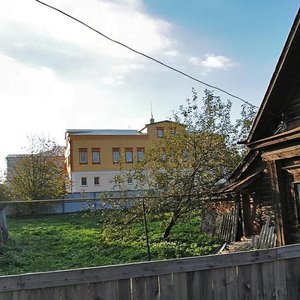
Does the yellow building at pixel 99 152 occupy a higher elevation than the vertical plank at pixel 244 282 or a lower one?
higher

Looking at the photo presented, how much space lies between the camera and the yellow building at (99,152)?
41.5m

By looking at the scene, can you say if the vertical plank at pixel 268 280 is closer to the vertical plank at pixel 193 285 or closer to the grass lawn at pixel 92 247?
the vertical plank at pixel 193 285

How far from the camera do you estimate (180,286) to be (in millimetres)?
2861

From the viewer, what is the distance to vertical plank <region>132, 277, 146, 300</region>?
9.04 ft

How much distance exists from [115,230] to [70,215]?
11.0 m

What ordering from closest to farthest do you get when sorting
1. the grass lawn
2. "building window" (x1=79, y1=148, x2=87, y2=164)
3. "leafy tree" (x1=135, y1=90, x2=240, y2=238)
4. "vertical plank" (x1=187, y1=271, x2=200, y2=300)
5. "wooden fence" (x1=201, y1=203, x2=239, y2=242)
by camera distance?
"vertical plank" (x1=187, y1=271, x2=200, y2=300) → the grass lawn → "wooden fence" (x1=201, y1=203, x2=239, y2=242) → "leafy tree" (x1=135, y1=90, x2=240, y2=238) → "building window" (x1=79, y1=148, x2=87, y2=164)

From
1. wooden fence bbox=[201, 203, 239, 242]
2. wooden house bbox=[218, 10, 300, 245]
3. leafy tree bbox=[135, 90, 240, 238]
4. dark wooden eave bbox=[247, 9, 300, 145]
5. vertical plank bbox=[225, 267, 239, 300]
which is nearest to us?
vertical plank bbox=[225, 267, 239, 300]

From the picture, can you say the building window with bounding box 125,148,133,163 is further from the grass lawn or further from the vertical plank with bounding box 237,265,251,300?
the vertical plank with bounding box 237,265,251,300

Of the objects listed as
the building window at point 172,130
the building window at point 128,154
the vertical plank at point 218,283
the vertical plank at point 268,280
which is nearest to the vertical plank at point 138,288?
the vertical plank at point 218,283

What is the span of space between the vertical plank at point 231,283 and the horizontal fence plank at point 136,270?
49 millimetres

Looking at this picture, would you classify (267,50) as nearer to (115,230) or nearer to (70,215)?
(115,230)

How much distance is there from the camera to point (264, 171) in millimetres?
11336

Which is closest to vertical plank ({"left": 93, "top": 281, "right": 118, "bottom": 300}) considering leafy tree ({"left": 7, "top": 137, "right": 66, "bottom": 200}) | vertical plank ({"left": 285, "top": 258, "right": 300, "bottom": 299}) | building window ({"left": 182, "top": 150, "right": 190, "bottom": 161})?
vertical plank ({"left": 285, "top": 258, "right": 300, "bottom": 299})

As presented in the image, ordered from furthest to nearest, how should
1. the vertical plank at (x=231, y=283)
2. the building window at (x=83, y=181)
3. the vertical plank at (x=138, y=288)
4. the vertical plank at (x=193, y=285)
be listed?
the building window at (x=83, y=181) → the vertical plank at (x=231, y=283) → the vertical plank at (x=193, y=285) → the vertical plank at (x=138, y=288)
